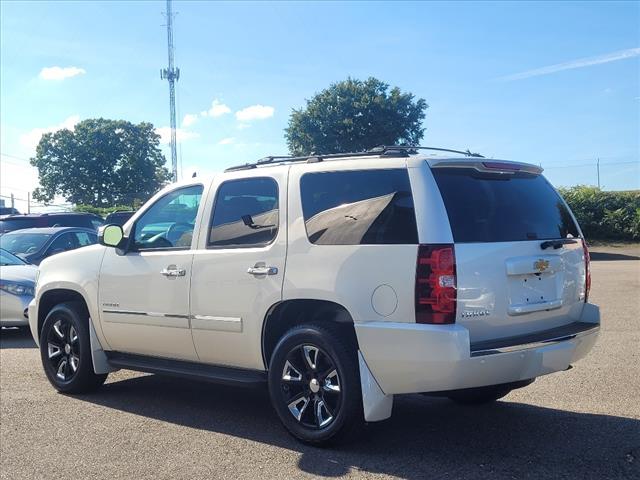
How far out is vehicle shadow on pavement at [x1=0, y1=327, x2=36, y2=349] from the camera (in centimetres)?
960

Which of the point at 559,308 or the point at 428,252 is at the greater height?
the point at 428,252

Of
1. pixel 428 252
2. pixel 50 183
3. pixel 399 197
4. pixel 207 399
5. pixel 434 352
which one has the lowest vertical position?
pixel 207 399

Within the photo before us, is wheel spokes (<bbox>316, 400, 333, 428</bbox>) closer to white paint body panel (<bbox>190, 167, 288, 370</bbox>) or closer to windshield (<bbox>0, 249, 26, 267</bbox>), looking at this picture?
white paint body panel (<bbox>190, 167, 288, 370</bbox>)

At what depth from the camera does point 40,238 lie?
1275cm

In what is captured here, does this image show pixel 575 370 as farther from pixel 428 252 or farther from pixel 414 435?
pixel 428 252

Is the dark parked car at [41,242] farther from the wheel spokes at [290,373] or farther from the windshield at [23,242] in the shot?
the wheel spokes at [290,373]

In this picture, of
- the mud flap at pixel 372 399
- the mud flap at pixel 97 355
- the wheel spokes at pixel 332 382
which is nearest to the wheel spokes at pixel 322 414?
the wheel spokes at pixel 332 382

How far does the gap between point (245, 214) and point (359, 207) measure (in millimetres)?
1125

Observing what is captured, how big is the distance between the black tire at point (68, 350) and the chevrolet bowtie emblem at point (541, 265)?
4190 mm

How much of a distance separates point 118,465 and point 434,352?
2.27 meters

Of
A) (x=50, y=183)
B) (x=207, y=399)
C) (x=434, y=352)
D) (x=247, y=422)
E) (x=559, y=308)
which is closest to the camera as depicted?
(x=434, y=352)

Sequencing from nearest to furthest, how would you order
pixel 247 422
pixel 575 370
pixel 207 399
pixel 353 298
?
pixel 353 298 < pixel 247 422 < pixel 207 399 < pixel 575 370

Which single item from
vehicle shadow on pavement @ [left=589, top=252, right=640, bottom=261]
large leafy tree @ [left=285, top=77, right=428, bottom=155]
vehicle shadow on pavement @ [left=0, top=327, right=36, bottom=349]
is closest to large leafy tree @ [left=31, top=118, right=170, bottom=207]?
large leafy tree @ [left=285, top=77, right=428, bottom=155]

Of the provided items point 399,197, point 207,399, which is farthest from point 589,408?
point 207,399
